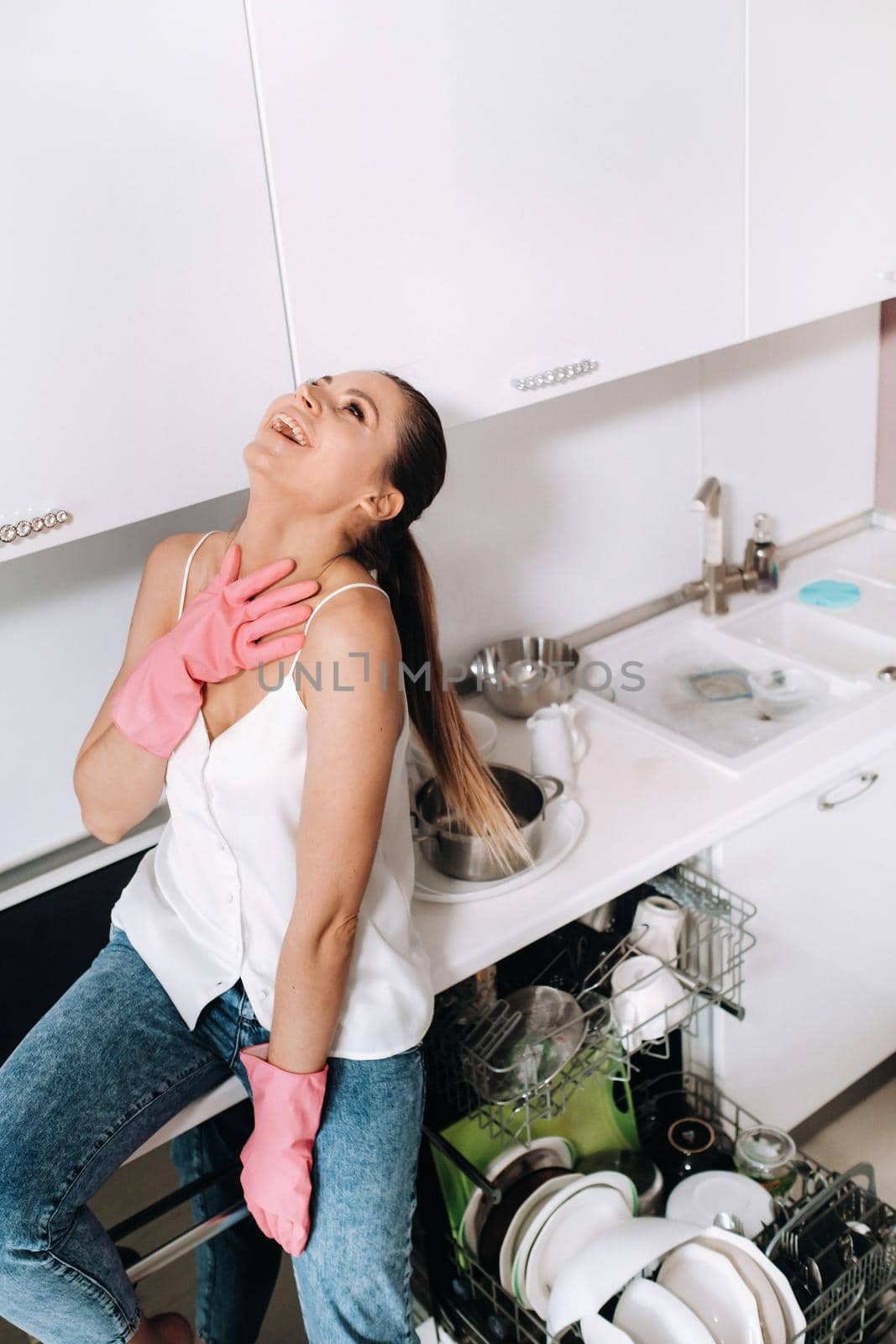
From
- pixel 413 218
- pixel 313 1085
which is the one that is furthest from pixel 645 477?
pixel 313 1085

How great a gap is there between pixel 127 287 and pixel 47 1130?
35.9 inches

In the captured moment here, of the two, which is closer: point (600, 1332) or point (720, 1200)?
point (600, 1332)

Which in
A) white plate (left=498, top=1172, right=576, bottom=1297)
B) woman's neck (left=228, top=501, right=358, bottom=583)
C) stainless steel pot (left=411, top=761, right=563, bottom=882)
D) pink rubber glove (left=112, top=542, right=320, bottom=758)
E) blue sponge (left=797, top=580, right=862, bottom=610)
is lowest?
white plate (left=498, top=1172, right=576, bottom=1297)

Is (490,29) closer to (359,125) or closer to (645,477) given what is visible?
(359,125)

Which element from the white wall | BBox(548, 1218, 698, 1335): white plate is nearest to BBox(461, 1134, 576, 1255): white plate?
BBox(548, 1218, 698, 1335): white plate

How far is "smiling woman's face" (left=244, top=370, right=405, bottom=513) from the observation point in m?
1.43

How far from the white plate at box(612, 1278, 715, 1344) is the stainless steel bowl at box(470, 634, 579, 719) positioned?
907 mm

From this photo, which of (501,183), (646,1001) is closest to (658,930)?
(646,1001)

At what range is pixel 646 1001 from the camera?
1.78 meters

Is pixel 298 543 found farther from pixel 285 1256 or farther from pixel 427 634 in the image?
pixel 285 1256

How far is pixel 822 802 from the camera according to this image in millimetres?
1984

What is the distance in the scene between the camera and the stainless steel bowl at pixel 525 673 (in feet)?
7.04

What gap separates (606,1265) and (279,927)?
0.55 metres

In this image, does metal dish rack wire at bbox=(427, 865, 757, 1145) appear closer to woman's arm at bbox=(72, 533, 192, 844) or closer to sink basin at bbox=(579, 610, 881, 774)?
sink basin at bbox=(579, 610, 881, 774)
